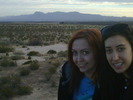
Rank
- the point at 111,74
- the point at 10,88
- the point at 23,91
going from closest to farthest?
the point at 111,74, the point at 23,91, the point at 10,88

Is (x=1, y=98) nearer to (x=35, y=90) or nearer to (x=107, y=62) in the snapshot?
(x=35, y=90)

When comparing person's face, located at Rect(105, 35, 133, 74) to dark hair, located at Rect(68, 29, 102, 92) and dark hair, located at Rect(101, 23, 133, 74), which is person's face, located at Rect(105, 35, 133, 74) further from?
dark hair, located at Rect(68, 29, 102, 92)

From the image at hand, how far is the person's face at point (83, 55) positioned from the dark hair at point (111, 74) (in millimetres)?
195

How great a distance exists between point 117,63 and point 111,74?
0.30m

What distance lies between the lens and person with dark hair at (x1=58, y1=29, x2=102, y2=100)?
340 centimetres

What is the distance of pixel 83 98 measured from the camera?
11.5ft

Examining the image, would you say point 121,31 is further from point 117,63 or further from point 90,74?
point 90,74

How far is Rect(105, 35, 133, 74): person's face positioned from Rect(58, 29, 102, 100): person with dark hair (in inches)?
11.7

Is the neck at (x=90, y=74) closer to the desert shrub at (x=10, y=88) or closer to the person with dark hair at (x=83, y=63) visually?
the person with dark hair at (x=83, y=63)

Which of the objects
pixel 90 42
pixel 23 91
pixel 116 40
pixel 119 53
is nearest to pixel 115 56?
pixel 119 53

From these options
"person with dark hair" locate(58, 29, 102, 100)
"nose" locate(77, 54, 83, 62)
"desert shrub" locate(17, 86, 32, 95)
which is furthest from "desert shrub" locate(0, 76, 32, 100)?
"nose" locate(77, 54, 83, 62)

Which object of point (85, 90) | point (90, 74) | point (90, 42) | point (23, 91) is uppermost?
point (90, 42)

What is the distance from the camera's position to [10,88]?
38.7 ft

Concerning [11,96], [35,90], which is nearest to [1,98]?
[11,96]
